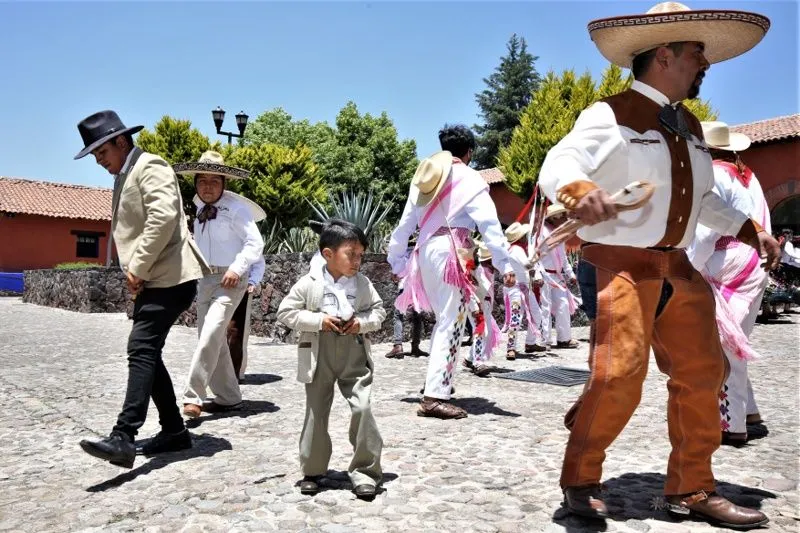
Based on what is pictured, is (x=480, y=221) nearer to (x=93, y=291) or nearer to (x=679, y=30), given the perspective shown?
(x=679, y=30)

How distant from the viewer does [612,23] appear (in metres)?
3.09

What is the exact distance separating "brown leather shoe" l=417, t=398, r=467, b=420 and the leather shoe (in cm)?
184

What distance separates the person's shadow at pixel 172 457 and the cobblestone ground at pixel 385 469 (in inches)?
0.5

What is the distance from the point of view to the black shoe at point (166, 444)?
4258mm

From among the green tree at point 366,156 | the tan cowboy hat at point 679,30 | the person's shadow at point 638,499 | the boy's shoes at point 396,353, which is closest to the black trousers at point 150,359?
the person's shadow at point 638,499

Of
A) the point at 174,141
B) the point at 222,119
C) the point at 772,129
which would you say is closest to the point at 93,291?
the point at 222,119

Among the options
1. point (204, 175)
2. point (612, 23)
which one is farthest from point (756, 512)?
point (204, 175)

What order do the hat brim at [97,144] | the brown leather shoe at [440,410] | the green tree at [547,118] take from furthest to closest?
the green tree at [547,118]
the brown leather shoe at [440,410]
the hat brim at [97,144]

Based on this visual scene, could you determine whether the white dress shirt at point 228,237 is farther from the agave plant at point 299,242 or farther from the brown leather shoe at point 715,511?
the agave plant at point 299,242

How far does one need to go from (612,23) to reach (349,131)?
41.0m

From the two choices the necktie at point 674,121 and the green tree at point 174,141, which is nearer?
the necktie at point 674,121

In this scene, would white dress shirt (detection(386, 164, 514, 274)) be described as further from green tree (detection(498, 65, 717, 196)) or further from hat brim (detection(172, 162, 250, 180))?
green tree (detection(498, 65, 717, 196))

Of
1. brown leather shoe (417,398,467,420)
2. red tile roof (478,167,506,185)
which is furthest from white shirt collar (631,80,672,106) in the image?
red tile roof (478,167,506,185)

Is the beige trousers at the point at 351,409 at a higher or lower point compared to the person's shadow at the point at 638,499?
higher
